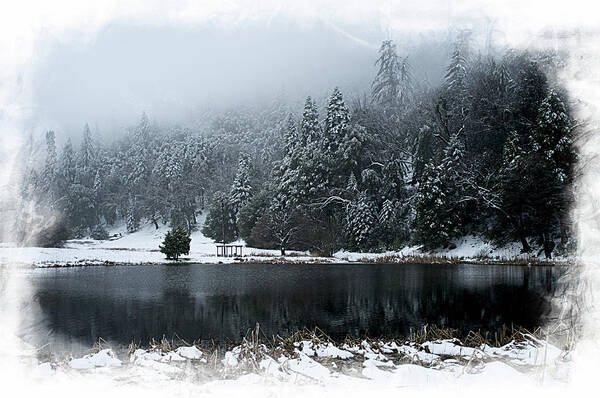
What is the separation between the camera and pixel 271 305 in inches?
535

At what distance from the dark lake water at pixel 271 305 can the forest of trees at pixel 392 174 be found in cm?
376

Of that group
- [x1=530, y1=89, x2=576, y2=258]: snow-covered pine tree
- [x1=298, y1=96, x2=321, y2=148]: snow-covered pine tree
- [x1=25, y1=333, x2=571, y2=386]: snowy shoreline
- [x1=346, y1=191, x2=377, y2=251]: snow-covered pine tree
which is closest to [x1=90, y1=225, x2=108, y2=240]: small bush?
[x1=298, y1=96, x2=321, y2=148]: snow-covered pine tree

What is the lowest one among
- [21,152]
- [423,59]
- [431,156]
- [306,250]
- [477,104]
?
[306,250]

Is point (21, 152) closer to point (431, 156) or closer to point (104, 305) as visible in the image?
point (104, 305)

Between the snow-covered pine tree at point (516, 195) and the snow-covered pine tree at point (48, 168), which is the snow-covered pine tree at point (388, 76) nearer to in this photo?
the snow-covered pine tree at point (516, 195)

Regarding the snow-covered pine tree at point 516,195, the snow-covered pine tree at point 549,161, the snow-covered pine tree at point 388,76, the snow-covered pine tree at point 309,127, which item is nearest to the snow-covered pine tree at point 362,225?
the snow-covered pine tree at point 516,195

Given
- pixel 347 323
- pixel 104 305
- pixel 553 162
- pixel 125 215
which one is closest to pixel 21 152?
pixel 104 305

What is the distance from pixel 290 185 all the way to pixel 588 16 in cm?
4363

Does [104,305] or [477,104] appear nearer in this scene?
[104,305]

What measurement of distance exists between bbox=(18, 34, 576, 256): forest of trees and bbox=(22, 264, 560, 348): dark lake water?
3.76 metres

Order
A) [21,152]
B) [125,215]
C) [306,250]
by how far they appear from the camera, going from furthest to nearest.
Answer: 1. [125,215]
2. [306,250]
3. [21,152]

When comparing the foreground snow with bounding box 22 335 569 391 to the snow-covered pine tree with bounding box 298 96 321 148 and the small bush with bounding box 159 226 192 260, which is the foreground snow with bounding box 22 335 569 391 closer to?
the small bush with bounding box 159 226 192 260

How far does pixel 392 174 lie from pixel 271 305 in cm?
3512

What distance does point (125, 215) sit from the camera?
286 ft
